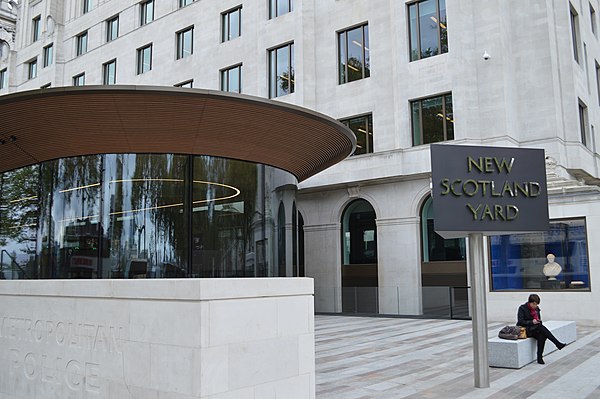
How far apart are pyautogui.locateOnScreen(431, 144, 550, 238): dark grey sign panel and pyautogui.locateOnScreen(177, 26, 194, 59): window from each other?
96.6ft

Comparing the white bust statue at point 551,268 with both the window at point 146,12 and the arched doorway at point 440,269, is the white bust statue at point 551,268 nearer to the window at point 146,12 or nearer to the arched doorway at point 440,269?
the arched doorway at point 440,269

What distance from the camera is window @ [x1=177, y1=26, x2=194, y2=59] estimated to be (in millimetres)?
36344

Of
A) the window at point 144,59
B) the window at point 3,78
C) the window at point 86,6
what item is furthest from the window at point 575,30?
the window at point 3,78

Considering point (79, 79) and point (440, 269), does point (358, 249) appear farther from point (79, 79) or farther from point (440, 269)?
point (79, 79)

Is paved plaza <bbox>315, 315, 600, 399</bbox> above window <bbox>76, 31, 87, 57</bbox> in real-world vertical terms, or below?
below

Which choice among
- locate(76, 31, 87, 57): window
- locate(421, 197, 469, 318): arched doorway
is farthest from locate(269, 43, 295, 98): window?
locate(76, 31, 87, 57): window

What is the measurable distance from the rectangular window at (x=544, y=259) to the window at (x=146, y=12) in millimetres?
29795

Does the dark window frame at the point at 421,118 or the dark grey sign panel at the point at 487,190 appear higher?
the dark window frame at the point at 421,118

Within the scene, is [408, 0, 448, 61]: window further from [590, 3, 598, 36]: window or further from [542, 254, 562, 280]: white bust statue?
[590, 3, 598, 36]: window

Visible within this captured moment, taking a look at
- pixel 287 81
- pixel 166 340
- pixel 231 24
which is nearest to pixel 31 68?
pixel 231 24

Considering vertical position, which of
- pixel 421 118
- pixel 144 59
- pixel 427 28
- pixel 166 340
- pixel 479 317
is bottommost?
pixel 479 317

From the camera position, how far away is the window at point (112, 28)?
4238cm

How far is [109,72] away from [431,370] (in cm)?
3753

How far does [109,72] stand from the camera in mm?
42188
